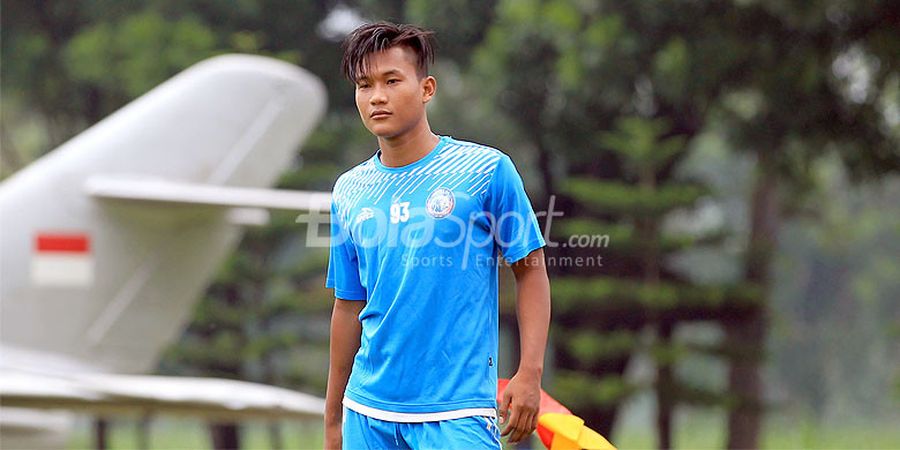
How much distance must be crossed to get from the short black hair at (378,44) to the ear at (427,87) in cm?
1

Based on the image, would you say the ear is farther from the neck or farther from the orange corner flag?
the orange corner flag

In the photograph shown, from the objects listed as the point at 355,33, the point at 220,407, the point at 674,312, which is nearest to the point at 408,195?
the point at 355,33

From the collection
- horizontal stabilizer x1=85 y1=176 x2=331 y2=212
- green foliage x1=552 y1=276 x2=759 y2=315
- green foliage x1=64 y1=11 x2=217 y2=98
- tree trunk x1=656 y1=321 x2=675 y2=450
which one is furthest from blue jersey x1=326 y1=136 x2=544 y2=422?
green foliage x1=64 y1=11 x2=217 y2=98

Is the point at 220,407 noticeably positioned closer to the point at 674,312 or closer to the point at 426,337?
the point at 426,337

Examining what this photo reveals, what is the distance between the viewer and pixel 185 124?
7.52m

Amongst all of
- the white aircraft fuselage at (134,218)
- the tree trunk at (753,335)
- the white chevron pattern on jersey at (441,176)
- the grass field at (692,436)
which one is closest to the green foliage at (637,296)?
the tree trunk at (753,335)

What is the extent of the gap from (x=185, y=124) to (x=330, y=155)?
15.4ft

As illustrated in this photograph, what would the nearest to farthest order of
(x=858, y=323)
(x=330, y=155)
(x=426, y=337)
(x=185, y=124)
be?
(x=426, y=337)
(x=185, y=124)
(x=330, y=155)
(x=858, y=323)

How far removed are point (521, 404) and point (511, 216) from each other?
365mm

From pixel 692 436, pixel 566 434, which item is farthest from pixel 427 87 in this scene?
pixel 692 436

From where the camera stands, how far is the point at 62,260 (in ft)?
23.4

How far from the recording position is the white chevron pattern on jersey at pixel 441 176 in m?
2.56

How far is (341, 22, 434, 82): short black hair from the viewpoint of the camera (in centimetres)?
259

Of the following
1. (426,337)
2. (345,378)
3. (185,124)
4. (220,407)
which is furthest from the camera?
(185,124)
